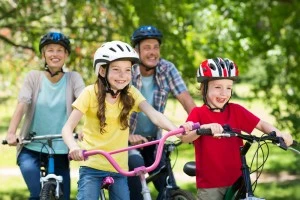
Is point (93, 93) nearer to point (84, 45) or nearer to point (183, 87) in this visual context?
point (183, 87)

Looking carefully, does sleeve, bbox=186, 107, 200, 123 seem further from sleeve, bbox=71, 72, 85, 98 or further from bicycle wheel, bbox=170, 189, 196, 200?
sleeve, bbox=71, 72, 85, 98

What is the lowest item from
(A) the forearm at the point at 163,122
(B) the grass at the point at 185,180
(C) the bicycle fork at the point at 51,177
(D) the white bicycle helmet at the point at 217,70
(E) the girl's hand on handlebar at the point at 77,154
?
(B) the grass at the point at 185,180

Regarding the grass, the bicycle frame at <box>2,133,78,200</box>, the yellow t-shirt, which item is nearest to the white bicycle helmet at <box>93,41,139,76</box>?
the yellow t-shirt

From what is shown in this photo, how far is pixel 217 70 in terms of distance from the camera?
228 inches

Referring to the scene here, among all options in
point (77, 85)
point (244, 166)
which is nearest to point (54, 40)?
point (77, 85)

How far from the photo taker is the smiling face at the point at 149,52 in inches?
262

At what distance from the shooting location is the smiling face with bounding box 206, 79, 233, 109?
19.0 ft

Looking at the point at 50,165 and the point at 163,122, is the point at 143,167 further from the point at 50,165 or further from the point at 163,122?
the point at 50,165

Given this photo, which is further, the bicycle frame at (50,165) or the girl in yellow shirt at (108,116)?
the bicycle frame at (50,165)

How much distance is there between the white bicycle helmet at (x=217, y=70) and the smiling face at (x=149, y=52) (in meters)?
0.84

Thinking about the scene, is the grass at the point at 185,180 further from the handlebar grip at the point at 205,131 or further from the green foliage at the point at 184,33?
the handlebar grip at the point at 205,131

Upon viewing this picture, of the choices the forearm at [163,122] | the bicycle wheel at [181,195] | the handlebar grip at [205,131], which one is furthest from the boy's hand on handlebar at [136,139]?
the handlebar grip at [205,131]

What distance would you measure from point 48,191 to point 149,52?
1.43 meters

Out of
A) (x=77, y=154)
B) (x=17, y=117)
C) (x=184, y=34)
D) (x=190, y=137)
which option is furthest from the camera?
(x=184, y=34)
